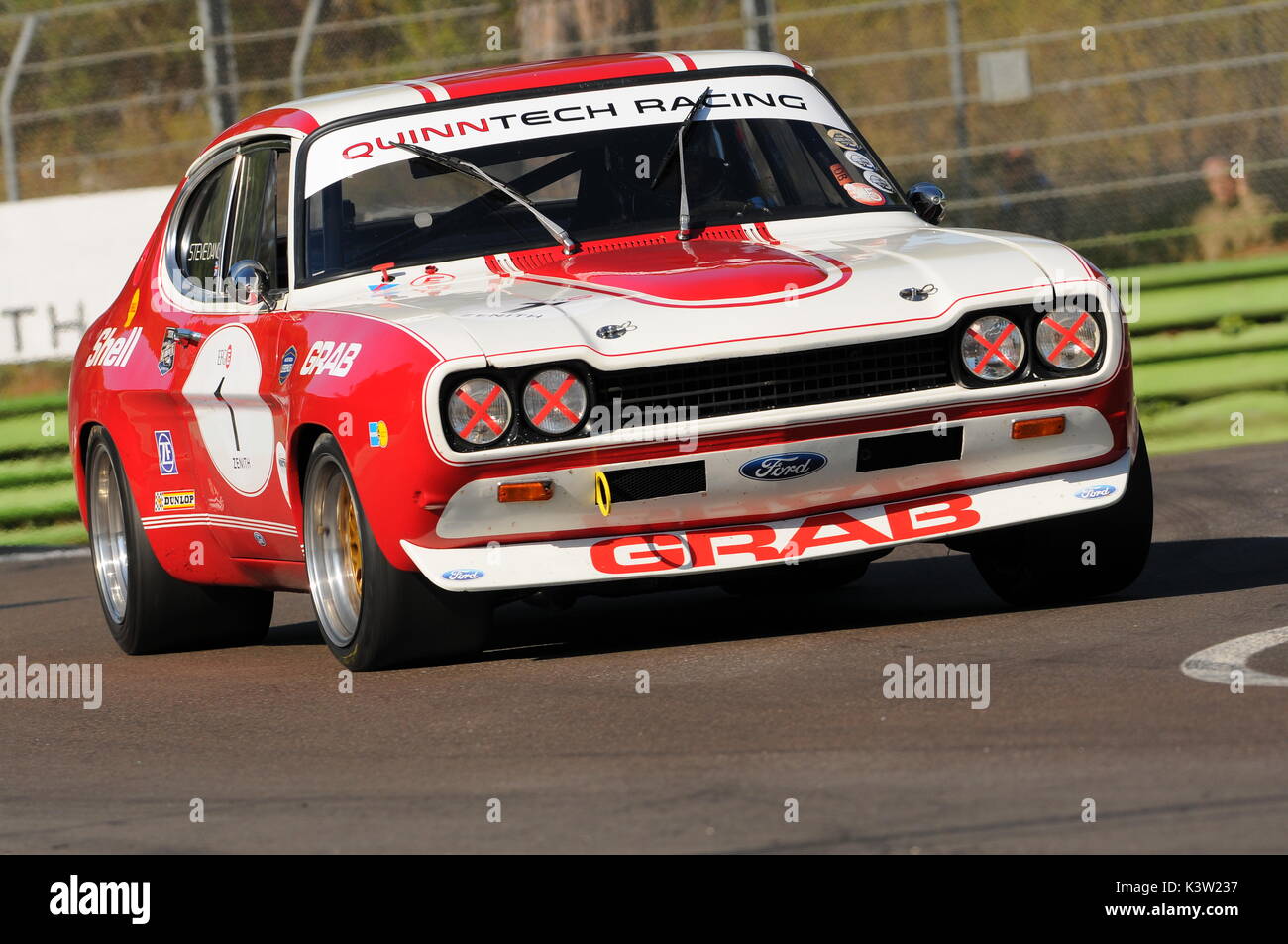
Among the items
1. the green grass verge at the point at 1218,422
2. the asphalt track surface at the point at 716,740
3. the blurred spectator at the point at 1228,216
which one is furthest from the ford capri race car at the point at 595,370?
the blurred spectator at the point at 1228,216

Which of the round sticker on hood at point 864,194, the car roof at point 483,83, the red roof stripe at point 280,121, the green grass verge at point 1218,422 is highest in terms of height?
the car roof at point 483,83

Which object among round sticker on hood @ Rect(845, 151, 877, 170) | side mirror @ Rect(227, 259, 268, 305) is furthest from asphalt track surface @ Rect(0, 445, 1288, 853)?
round sticker on hood @ Rect(845, 151, 877, 170)

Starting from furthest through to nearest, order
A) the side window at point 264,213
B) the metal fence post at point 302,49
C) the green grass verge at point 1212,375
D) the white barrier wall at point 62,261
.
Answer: the metal fence post at point 302,49 → the white barrier wall at point 62,261 → the green grass verge at point 1212,375 → the side window at point 264,213

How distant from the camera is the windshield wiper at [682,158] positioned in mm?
7078

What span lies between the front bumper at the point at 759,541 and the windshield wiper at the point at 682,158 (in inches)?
49.1

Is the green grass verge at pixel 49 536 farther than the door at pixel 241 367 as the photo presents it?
Yes

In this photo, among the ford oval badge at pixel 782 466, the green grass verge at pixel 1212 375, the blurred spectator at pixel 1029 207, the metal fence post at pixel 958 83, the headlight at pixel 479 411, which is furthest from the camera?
the blurred spectator at pixel 1029 207

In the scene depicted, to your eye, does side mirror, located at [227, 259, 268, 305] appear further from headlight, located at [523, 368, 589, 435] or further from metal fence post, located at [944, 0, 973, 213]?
metal fence post, located at [944, 0, 973, 213]

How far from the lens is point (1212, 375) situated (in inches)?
503

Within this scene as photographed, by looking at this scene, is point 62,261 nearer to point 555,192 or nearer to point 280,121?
point 280,121

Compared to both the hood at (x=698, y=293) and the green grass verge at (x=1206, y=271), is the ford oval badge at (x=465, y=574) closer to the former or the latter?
the hood at (x=698, y=293)

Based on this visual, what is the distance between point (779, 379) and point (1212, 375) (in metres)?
7.29

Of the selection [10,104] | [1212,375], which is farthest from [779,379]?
[10,104]

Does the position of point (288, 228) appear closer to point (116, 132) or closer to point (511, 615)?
point (511, 615)
